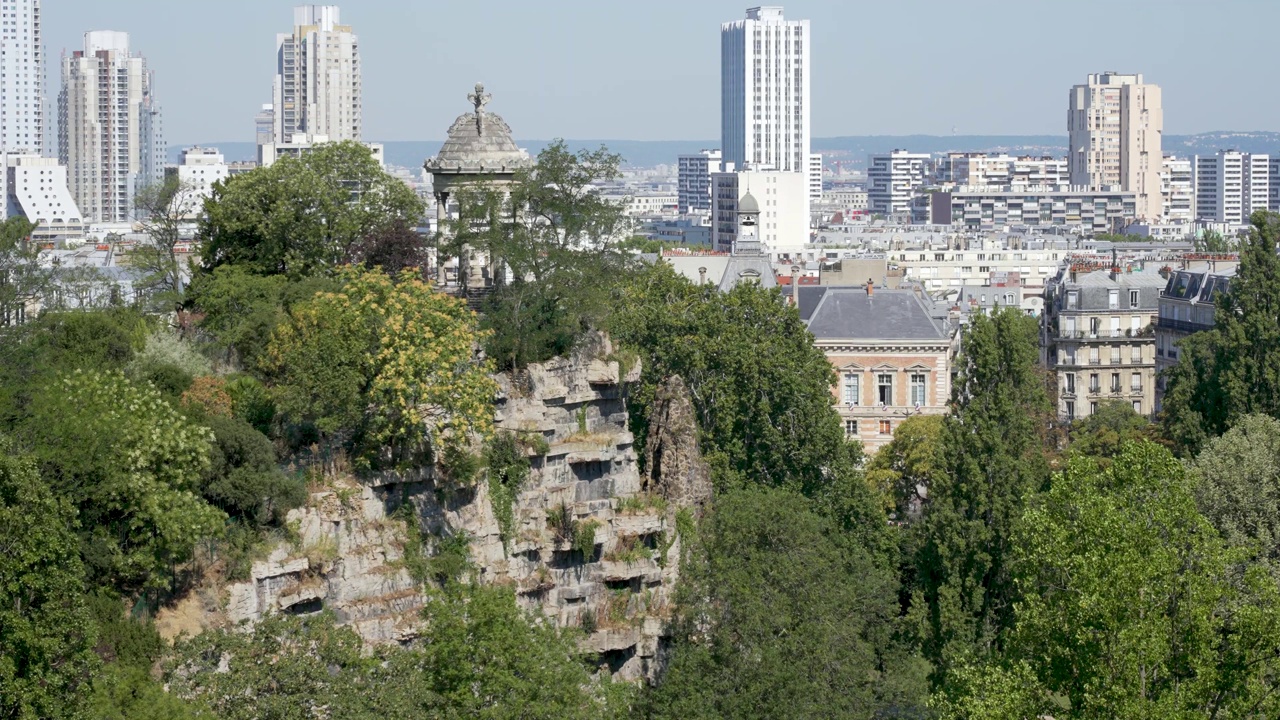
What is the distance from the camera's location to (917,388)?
367ft

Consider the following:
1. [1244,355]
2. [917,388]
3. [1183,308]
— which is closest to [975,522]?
[1244,355]

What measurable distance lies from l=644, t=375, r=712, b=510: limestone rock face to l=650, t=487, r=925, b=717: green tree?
3.28 feet

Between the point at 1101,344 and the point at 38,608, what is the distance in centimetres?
9057

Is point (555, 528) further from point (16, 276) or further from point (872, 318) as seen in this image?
point (872, 318)

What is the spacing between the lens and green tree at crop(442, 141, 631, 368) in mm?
66625

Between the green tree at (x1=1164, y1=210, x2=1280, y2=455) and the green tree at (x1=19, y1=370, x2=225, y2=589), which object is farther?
the green tree at (x1=1164, y1=210, x2=1280, y2=455)

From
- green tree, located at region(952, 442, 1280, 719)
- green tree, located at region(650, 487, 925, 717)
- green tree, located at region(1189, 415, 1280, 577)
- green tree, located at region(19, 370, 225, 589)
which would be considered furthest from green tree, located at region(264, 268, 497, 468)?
green tree, located at region(1189, 415, 1280, 577)

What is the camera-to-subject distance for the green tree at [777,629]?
60062 millimetres

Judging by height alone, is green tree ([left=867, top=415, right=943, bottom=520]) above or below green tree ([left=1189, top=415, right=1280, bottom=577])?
below

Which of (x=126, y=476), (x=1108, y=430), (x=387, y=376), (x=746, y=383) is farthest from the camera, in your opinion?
(x=1108, y=430)

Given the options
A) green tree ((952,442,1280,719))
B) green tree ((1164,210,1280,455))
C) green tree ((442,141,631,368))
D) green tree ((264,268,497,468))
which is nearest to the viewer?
green tree ((952,442,1280,719))

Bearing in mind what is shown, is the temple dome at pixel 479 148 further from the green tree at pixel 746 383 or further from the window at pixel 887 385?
the window at pixel 887 385

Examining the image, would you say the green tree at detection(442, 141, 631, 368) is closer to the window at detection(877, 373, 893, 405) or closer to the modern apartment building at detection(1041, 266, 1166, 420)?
the window at detection(877, 373, 893, 405)

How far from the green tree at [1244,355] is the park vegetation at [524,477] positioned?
0.44ft
